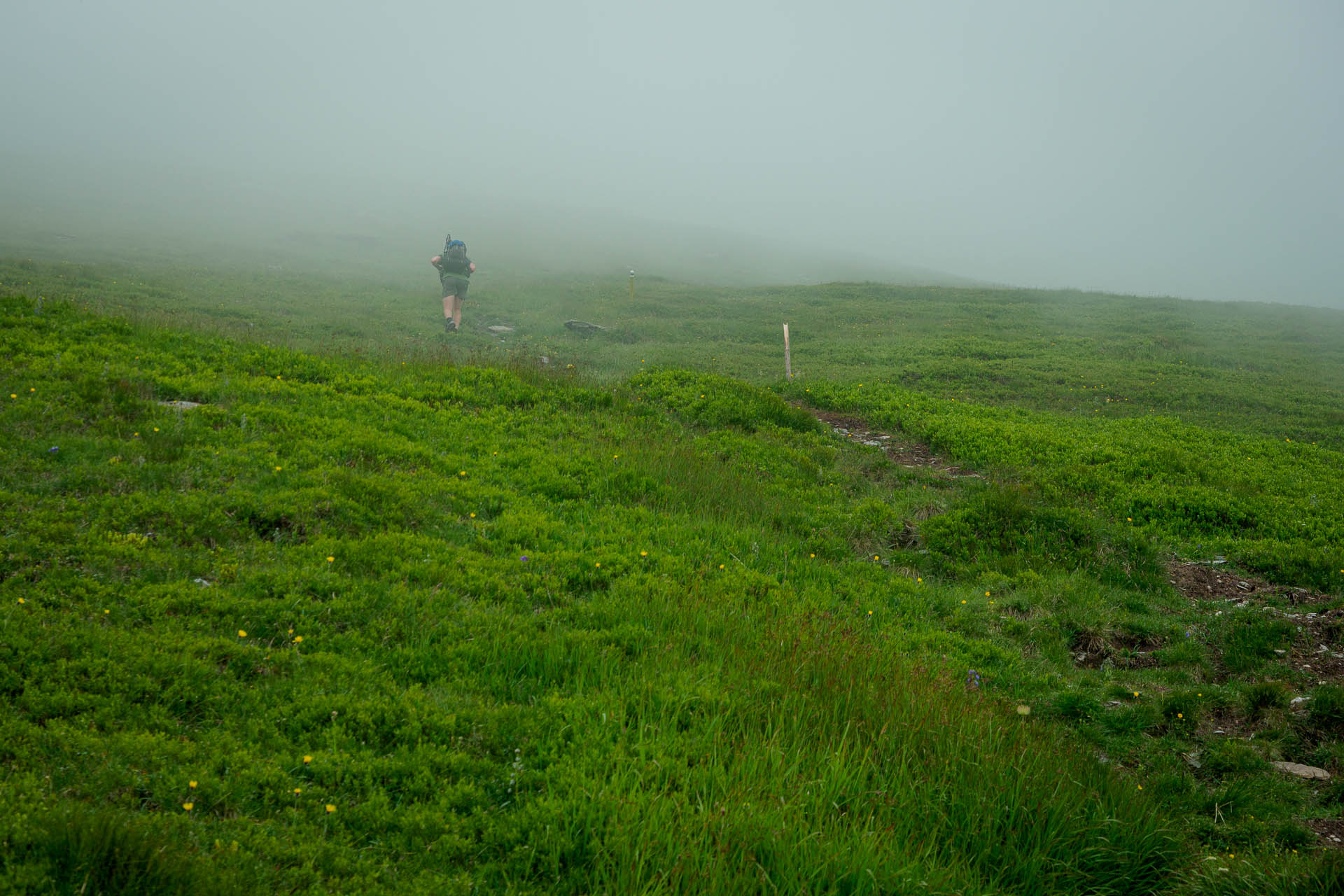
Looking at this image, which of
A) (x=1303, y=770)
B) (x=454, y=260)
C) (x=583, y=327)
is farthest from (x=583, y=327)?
(x=1303, y=770)

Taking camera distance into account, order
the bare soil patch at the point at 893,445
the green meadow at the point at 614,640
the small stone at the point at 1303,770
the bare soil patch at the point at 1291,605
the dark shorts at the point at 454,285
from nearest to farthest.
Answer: the green meadow at the point at 614,640 < the small stone at the point at 1303,770 < the bare soil patch at the point at 1291,605 < the bare soil patch at the point at 893,445 < the dark shorts at the point at 454,285

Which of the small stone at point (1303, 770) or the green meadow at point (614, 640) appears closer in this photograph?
the green meadow at point (614, 640)

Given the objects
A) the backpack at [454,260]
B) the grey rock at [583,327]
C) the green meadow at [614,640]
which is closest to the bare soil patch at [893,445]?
the green meadow at [614,640]

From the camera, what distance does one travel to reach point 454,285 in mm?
26500

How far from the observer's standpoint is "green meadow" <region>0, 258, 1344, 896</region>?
4086 mm

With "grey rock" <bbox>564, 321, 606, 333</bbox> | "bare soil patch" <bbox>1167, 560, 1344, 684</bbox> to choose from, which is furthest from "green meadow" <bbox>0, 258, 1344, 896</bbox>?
"grey rock" <bbox>564, 321, 606, 333</bbox>

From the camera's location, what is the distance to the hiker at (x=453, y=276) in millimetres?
26236

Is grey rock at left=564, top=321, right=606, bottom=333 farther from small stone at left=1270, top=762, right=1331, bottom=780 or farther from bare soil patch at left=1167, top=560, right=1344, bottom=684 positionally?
small stone at left=1270, top=762, right=1331, bottom=780

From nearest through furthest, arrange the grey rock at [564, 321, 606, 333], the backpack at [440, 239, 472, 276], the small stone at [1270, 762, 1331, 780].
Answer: the small stone at [1270, 762, 1331, 780] < the backpack at [440, 239, 472, 276] < the grey rock at [564, 321, 606, 333]

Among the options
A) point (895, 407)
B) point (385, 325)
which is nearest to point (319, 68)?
point (385, 325)

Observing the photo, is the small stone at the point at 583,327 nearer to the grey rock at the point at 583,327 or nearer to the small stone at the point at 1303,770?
the grey rock at the point at 583,327

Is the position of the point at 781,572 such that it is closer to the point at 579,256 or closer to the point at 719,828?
the point at 719,828

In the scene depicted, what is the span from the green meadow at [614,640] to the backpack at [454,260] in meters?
12.3

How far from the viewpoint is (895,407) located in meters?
17.6
